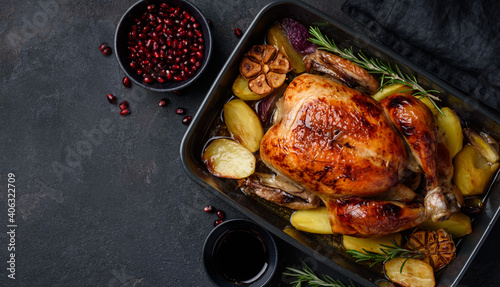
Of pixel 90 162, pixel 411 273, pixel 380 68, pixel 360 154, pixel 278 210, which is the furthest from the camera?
pixel 90 162

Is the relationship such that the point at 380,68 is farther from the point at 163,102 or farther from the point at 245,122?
the point at 163,102

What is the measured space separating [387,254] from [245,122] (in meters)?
0.99

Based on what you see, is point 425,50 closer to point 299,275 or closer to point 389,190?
point 389,190

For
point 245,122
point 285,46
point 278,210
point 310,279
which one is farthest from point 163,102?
point 310,279

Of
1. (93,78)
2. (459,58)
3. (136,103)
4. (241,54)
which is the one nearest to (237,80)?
(241,54)

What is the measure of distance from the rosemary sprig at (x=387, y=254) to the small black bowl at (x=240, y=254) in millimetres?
446

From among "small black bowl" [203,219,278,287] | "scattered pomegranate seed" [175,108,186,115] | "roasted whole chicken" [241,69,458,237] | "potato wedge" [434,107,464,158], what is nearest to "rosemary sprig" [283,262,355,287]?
"small black bowl" [203,219,278,287]

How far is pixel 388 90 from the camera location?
2.23 m

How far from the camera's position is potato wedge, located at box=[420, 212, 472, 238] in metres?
2.25

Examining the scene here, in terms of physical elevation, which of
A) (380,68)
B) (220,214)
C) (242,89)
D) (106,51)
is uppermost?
(380,68)

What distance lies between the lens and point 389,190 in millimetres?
2064

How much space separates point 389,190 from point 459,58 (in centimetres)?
79

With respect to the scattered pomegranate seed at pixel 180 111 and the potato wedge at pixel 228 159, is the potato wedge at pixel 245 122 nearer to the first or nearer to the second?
the potato wedge at pixel 228 159

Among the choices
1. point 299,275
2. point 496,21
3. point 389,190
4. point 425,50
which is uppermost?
point 496,21
